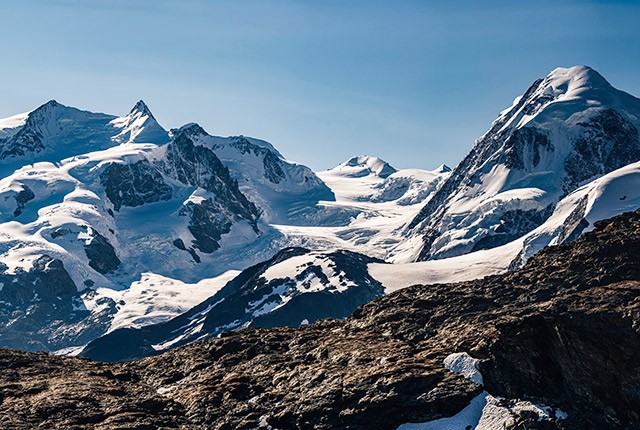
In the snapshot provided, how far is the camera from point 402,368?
5884 cm

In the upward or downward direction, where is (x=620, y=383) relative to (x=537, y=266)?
downward

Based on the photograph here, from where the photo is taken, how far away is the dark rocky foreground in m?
54.1

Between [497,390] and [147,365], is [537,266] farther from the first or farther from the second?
[147,365]

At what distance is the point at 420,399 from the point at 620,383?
11.3m

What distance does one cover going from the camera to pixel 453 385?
186ft

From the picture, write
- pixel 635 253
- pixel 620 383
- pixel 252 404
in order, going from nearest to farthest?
pixel 620 383 → pixel 252 404 → pixel 635 253

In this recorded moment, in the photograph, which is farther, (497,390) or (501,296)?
(501,296)

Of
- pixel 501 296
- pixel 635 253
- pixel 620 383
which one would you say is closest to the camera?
pixel 620 383

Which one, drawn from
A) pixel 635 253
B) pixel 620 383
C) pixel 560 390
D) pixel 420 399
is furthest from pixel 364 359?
pixel 635 253

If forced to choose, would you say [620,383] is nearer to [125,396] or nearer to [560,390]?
[560,390]

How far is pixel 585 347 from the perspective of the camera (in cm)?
5434

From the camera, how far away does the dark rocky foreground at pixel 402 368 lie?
54.1m

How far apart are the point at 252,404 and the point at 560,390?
18.8 metres

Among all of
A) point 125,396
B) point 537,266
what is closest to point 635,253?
point 537,266
